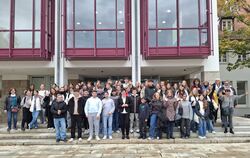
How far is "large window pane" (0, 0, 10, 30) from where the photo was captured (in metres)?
15.3

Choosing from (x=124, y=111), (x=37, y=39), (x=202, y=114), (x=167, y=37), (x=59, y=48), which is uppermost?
(x=167, y=37)

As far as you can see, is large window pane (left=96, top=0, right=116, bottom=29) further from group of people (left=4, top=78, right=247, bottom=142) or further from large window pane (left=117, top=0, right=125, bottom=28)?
group of people (left=4, top=78, right=247, bottom=142)

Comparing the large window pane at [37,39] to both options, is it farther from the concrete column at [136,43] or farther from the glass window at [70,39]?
the concrete column at [136,43]

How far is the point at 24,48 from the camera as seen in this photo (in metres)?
15.2

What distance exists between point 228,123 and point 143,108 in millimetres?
3606

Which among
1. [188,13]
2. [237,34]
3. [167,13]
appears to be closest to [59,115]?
[167,13]

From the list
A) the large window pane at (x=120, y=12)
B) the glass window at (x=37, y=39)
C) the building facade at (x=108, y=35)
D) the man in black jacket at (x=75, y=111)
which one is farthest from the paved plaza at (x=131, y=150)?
the large window pane at (x=120, y=12)

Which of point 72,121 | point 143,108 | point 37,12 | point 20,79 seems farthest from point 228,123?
point 20,79

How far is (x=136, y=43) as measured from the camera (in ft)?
53.2

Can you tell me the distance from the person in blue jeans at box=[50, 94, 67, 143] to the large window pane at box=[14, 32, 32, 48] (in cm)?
558

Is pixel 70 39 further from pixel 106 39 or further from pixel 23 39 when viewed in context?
pixel 23 39

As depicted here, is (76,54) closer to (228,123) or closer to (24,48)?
(24,48)

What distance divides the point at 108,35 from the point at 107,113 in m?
5.75

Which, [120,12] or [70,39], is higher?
[120,12]
